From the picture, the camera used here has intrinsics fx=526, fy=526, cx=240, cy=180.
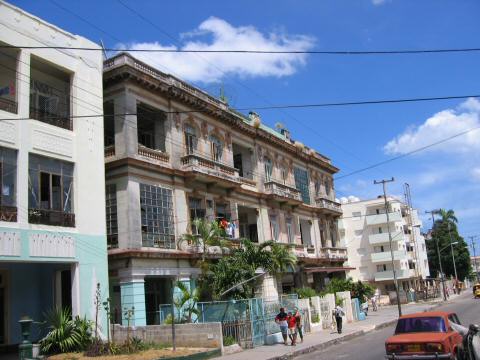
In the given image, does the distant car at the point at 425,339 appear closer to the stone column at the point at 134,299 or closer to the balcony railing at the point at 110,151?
the stone column at the point at 134,299

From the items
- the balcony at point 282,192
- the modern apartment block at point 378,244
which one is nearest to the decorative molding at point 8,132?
the balcony at point 282,192

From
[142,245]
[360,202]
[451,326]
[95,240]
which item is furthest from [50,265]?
[360,202]

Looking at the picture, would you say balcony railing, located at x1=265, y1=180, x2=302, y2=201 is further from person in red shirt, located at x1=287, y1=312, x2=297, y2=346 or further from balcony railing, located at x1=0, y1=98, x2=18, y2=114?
balcony railing, located at x1=0, y1=98, x2=18, y2=114

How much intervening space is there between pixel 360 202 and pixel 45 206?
195 feet

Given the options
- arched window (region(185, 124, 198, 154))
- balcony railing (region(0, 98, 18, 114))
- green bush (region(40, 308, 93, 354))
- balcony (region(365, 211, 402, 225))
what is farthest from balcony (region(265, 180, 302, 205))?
balcony (region(365, 211, 402, 225))

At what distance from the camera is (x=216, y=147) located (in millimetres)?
31000

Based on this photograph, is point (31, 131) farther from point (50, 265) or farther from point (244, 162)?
point (244, 162)

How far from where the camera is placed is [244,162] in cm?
3541

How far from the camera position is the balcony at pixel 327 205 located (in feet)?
141

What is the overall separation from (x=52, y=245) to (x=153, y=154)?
26.8ft

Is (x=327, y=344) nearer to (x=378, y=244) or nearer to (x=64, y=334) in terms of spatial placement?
(x=64, y=334)

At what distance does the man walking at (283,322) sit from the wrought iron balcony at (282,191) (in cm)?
1279

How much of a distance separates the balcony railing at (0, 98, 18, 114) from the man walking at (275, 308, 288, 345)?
13.3m

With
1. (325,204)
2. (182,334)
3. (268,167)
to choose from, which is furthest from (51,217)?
(325,204)
